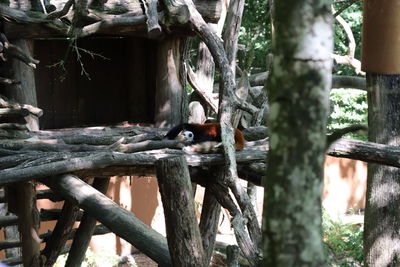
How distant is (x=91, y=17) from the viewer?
6.26m

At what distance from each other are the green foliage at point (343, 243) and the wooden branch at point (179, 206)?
621cm

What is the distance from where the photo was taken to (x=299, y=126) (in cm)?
145

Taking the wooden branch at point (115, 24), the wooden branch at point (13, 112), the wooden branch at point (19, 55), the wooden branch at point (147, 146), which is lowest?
the wooden branch at point (147, 146)

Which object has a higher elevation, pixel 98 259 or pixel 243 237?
pixel 243 237

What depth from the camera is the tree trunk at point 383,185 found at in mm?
6012

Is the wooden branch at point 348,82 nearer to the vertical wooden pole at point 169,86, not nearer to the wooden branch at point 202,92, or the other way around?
the wooden branch at point 202,92

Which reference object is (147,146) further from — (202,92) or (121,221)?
(202,92)

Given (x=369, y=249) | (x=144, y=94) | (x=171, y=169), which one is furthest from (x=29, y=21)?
(x=369, y=249)

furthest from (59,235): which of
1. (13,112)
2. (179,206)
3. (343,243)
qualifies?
(343,243)

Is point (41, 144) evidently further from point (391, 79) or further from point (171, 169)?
point (391, 79)

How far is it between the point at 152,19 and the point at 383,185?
2901mm

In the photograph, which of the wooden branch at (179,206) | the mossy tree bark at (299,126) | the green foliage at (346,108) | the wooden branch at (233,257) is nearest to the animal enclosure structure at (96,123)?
the wooden branch at (179,206)

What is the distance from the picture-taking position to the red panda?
4.61m

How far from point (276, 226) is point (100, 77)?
7514mm
